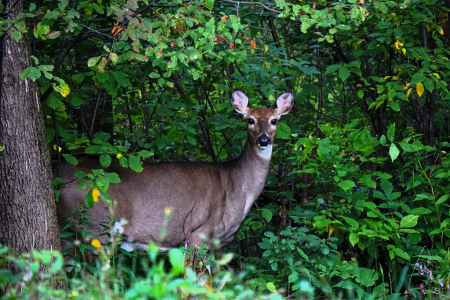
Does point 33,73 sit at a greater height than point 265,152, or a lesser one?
greater

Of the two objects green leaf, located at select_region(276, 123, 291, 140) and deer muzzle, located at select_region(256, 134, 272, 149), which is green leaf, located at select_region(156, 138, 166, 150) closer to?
deer muzzle, located at select_region(256, 134, 272, 149)

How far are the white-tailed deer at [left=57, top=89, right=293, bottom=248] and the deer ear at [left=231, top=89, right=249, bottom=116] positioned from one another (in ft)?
0.67

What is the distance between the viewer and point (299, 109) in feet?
24.1

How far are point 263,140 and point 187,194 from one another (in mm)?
927

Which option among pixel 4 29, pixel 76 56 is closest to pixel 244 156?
pixel 76 56

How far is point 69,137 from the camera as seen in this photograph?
511 centimetres

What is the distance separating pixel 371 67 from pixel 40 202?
462 centimetres

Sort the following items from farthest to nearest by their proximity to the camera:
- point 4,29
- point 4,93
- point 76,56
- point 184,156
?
point 184,156 → point 76,56 → point 4,93 → point 4,29

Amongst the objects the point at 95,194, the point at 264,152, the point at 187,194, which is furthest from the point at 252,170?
the point at 95,194

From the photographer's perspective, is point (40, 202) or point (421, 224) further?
point (421, 224)

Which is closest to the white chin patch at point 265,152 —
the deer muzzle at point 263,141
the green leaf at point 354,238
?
the deer muzzle at point 263,141

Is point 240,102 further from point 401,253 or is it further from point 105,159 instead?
point 401,253

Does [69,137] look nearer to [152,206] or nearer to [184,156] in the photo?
[152,206]

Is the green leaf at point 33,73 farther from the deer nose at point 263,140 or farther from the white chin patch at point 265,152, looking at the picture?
the white chin patch at point 265,152
